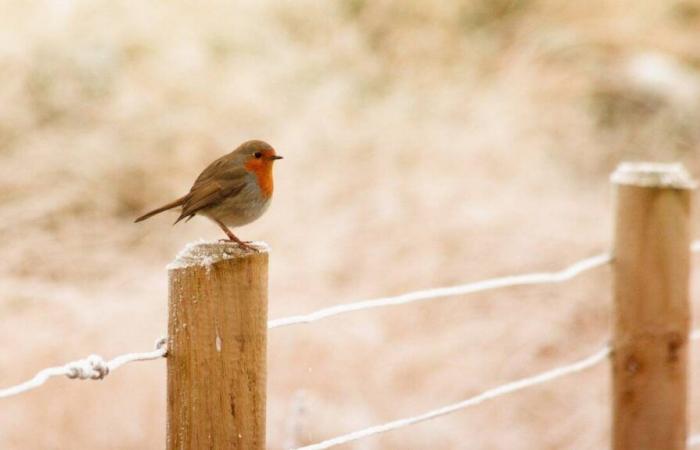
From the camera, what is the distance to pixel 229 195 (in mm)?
2014

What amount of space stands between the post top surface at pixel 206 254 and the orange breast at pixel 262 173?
514 millimetres

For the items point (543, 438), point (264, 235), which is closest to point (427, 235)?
point (264, 235)

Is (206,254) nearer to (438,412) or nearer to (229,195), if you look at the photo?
(229,195)

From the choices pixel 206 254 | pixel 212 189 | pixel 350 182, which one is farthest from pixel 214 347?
pixel 350 182

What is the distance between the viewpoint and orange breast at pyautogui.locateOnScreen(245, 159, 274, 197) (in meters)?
2.05

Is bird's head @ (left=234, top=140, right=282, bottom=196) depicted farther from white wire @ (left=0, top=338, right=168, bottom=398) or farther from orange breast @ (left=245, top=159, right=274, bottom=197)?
white wire @ (left=0, top=338, right=168, bottom=398)

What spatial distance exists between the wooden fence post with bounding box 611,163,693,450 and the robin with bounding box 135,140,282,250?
869 mm

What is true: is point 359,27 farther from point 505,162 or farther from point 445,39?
point 505,162

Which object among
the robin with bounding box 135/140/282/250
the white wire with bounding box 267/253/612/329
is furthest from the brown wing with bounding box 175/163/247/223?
the white wire with bounding box 267/253/612/329

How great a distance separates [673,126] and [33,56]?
3557 millimetres

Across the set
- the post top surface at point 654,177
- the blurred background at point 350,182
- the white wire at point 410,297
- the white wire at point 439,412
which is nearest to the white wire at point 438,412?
the white wire at point 439,412

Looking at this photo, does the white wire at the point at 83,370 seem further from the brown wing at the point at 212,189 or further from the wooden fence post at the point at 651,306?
the wooden fence post at the point at 651,306

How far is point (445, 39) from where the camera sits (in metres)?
6.03

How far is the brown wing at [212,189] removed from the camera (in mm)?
1997
